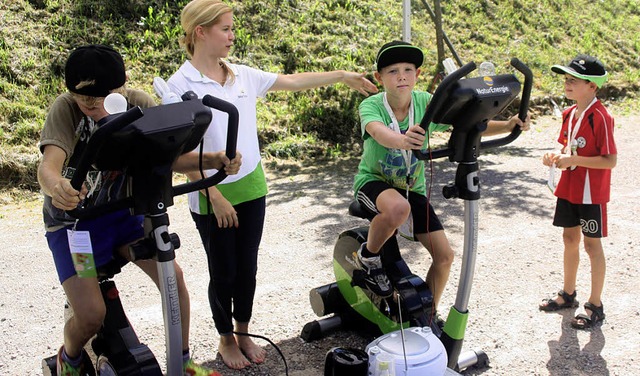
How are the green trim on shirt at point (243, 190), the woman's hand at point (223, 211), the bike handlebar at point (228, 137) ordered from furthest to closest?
the green trim on shirt at point (243, 190) < the woman's hand at point (223, 211) < the bike handlebar at point (228, 137)

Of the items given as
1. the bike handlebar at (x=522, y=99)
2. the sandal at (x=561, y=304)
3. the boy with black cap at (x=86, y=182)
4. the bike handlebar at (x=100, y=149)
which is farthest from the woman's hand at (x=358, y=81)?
the sandal at (x=561, y=304)

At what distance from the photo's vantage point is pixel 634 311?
414 cm

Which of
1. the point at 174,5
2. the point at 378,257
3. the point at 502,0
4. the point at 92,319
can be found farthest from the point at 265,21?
the point at 92,319

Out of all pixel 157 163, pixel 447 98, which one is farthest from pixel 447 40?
pixel 157 163

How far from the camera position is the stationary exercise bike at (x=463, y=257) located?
2838 mm

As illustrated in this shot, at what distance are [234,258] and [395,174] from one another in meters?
0.97

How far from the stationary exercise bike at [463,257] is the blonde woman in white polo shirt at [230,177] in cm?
54

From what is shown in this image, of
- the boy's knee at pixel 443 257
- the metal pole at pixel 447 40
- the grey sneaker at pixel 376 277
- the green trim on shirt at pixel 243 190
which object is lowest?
the grey sneaker at pixel 376 277

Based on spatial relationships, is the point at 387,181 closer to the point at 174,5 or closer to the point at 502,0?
the point at 174,5

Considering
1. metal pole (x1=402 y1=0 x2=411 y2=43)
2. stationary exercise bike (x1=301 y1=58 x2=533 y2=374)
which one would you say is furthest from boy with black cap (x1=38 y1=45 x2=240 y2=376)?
metal pole (x1=402 y1=0 x2=411 y2=43)

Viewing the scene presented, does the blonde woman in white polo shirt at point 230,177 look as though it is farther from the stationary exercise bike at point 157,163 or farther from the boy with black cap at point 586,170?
the boy with black cap at point 586,170

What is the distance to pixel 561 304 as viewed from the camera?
166 inches

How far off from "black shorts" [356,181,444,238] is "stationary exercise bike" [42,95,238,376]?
1142mm

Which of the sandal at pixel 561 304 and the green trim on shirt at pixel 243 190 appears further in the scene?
the sandal at pixel 561 304
